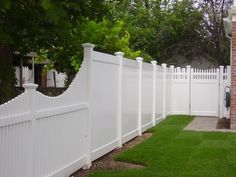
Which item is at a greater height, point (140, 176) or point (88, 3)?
point (88, 3)

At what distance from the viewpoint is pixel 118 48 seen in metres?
21.9

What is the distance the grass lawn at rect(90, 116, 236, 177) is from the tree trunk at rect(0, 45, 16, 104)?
190 centimetres

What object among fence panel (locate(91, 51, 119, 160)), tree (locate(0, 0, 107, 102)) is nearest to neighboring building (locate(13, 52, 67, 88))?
fence panel (locate(91, 51, 119, 160))

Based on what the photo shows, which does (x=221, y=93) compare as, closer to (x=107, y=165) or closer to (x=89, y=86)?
(x=107, y=165)

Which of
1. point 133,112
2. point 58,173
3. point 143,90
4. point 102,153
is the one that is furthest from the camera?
point 143,90

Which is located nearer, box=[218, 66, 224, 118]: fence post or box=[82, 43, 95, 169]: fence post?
box=[82, 43, 95, 169]: fence post

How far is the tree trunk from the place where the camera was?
7.41 metres

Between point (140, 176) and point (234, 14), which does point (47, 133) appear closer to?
point (140, 176)

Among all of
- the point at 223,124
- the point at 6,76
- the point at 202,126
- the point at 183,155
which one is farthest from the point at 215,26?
the point at 6,76

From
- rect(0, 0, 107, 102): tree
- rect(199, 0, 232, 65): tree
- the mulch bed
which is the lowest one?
the mulch bed

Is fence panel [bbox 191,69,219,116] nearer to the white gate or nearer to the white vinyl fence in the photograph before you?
the white gate

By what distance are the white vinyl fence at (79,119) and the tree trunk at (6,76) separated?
99 centimetres

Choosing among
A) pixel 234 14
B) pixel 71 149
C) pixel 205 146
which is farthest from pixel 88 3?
pixel 234 14

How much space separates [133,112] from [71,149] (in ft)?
16.0
